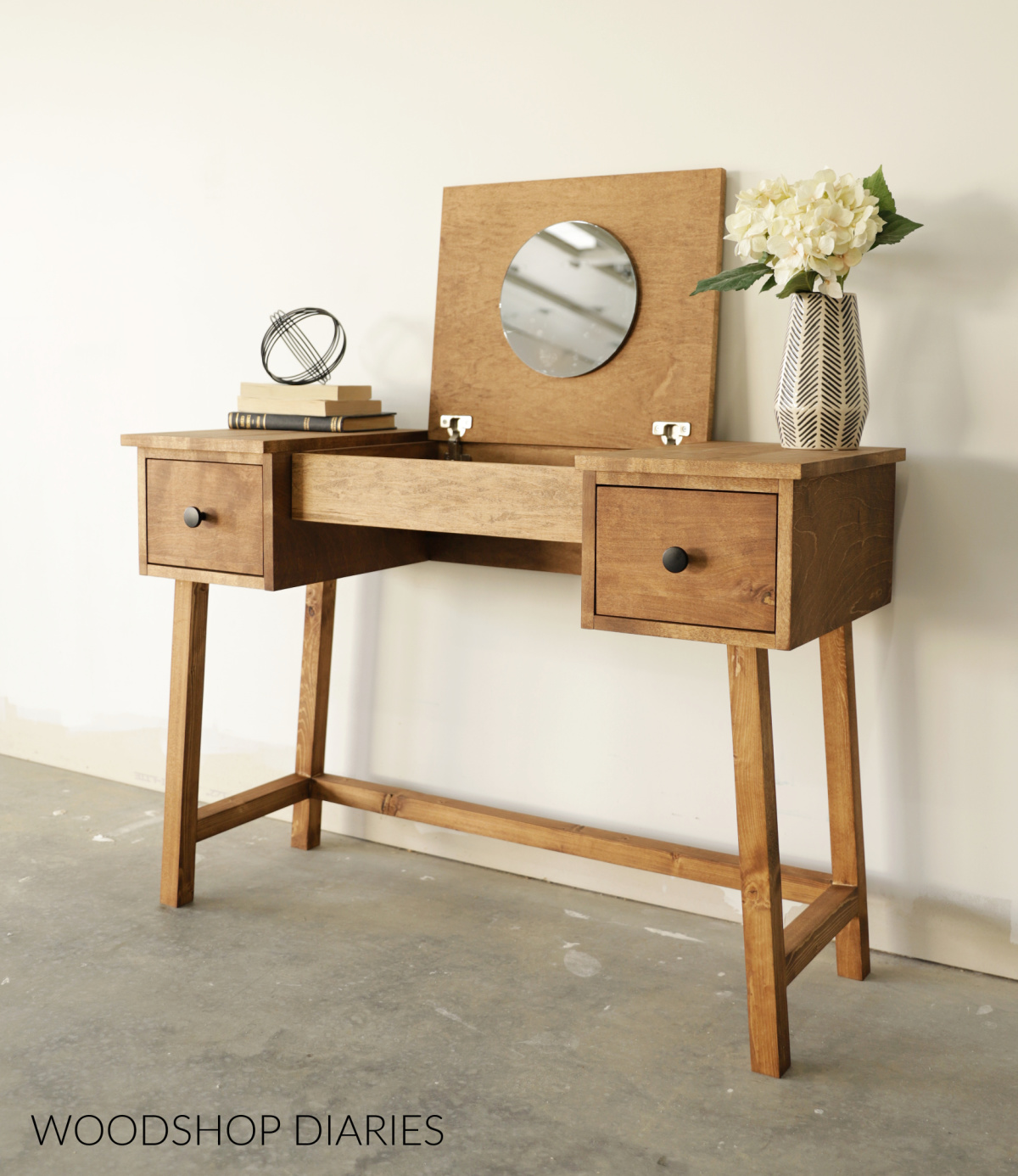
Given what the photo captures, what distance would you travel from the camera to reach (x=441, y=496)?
1.92 metres

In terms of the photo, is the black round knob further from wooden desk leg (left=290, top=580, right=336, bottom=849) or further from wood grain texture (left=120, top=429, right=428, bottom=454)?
wooden desk leg (left=290, top=580, right=336, bottom=849)

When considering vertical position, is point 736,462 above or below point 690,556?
above

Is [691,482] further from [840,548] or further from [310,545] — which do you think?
[310,545]

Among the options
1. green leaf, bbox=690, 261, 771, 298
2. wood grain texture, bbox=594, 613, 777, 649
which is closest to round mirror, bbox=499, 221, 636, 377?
green leaf, bbox=690, 261, 771, 298

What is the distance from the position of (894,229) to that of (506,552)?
0.96 meters

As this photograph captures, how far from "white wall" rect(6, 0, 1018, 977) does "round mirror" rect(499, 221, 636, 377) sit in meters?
0.16

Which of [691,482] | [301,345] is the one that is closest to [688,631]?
[691,482]

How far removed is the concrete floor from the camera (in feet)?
5.07

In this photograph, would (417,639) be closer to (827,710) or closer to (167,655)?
(167,655)

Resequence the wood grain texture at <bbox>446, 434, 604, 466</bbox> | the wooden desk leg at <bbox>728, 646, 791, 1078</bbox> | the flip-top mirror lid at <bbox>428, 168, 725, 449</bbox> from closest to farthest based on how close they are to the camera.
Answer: the wooden desk leg at <bbox>728, 646, 791, 1078</bbox> < the flip-top mirror lid at <bbox>428, 168, 725, 449</bbox> < the wood grain texture at <bbox>446, 434, 604, 466</bbox>

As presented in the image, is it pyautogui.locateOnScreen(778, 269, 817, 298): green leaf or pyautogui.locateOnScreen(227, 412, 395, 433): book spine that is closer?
pyautogui.locateOnScreen(778, 269, 817, 298): green leaf

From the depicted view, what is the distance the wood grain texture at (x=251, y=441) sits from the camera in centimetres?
203

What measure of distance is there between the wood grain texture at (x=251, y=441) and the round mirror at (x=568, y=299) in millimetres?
372

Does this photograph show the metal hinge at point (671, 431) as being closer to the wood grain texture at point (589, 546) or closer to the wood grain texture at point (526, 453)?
the wood grain texture at point (526, 453)
